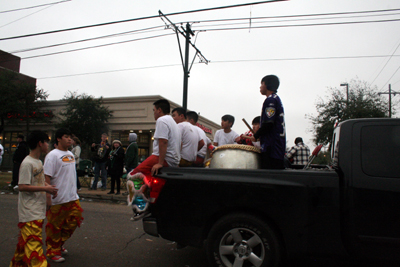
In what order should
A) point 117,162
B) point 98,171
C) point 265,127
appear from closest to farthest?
point 265,127 < point 117,162 < point 98,171

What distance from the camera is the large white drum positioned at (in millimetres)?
3240

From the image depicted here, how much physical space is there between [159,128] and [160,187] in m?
0.82

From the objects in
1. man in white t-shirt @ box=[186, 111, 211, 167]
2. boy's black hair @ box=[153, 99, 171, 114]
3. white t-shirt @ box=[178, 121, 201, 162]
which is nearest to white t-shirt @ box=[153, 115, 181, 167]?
boy's black hair @ box=[153, 99, 171, 114]

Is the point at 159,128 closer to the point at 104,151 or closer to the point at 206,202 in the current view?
the point at 206,202

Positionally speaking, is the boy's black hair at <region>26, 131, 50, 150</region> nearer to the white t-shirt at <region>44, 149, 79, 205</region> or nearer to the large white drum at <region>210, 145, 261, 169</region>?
the white t-shirt at <region>44, 149, 79, 205</region>

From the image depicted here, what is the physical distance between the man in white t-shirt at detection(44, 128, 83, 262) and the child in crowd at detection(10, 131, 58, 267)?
0.38 m

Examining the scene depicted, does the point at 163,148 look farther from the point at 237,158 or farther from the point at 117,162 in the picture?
the point at 117,162

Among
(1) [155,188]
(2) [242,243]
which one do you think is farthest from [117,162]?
(2) [242,243]

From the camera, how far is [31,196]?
10.2 ft

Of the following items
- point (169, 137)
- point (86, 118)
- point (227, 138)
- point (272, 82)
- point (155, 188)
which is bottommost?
point (155, 188)

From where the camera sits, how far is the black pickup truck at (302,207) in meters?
2.54

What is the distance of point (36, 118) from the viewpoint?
24328 millimetres

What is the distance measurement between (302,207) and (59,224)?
293cm

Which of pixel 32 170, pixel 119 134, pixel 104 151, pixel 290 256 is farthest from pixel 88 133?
pixel 290 256
